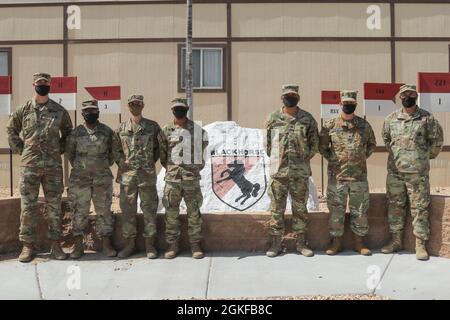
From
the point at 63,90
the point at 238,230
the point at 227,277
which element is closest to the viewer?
the point at 227,277

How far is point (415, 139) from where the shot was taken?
16.3ft

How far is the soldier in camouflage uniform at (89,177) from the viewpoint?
16.6 feet

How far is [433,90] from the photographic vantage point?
613 cm

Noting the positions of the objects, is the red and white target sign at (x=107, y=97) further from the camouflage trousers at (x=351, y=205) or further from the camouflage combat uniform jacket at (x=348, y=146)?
the camouflage trousers at (x=351, y=205)

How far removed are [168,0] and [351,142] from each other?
637 cm

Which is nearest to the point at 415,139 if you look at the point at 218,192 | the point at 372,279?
the point at 372,279

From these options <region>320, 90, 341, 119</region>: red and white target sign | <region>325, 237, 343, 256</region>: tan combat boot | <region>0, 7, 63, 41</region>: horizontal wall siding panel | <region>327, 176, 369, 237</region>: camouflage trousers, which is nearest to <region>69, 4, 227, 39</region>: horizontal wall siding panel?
<region>0, 7, 63, 41</region>: horizontal wall siding panel

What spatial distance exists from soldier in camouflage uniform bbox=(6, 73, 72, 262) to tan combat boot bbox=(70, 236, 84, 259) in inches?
3.9

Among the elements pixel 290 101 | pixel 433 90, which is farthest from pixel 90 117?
pixel 433 90

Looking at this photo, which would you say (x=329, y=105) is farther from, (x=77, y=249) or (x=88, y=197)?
(x=77, y=249)

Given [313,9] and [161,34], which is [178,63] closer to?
[161,34]

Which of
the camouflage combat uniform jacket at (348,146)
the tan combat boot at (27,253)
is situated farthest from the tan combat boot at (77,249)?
the camouflage combat uniform jacket at (348,146)

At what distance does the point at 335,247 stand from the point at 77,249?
2.91 metres

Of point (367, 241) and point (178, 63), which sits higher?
point (178, 63)
